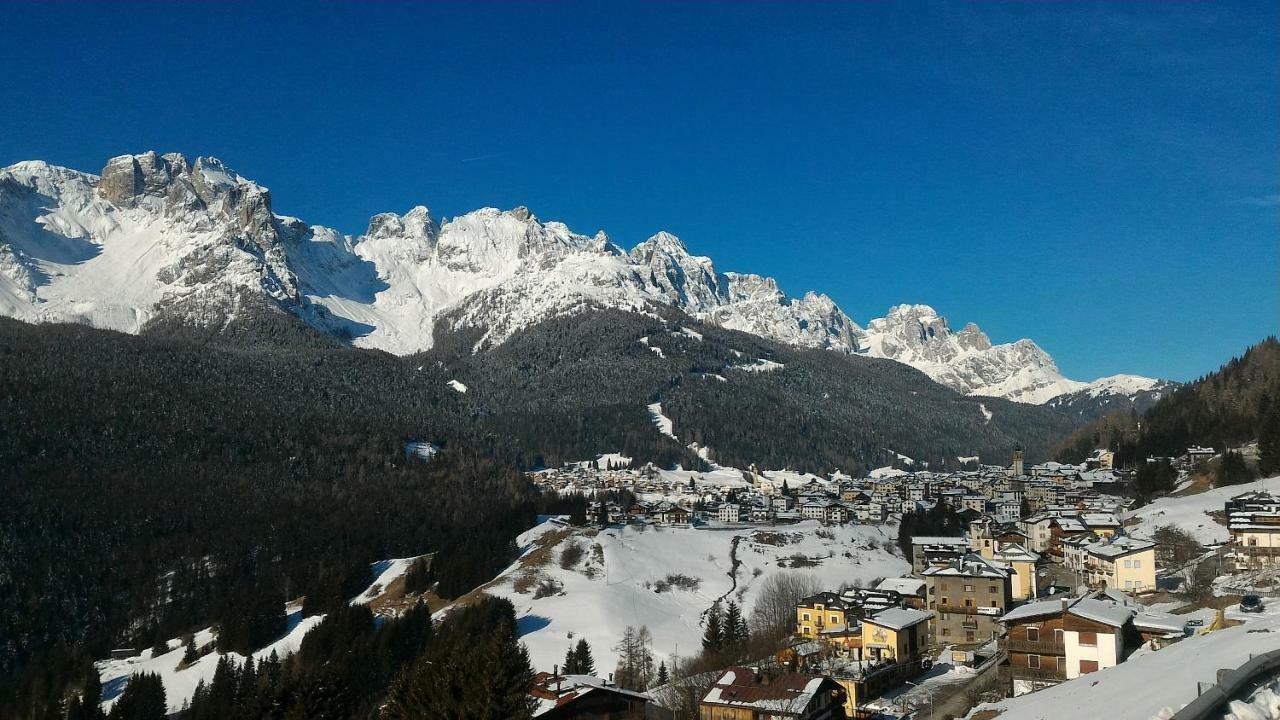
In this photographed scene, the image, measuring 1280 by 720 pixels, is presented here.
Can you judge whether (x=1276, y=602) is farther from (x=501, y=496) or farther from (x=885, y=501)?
(x=501, y=496)

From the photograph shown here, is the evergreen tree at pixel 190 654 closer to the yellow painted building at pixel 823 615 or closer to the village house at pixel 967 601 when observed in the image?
the yellow painted building at pixel 823 615

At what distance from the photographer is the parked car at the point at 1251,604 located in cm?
4710

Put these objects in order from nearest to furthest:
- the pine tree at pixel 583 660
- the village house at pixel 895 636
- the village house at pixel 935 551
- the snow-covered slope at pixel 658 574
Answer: the village house at pixel 895 636 < the pine tree at pixel 583 660 < the village house at pixel 935 551 < the snow-covered slope at pixel 658 574

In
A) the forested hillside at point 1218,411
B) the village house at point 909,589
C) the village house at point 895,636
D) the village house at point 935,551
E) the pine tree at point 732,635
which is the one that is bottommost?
the pine tree at point 732,635

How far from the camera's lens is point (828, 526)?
141 meters

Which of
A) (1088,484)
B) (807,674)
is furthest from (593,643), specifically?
(1088,484)

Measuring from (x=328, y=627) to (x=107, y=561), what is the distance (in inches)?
2536

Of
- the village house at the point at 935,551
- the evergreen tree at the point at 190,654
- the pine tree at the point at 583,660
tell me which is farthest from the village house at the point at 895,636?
the evergreen tree at the point at 190,654

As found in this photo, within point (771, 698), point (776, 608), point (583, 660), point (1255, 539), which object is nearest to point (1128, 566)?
point (1255, 539)

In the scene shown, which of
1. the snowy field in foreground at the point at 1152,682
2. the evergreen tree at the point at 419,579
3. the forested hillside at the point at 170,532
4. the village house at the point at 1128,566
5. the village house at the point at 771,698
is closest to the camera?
the snowy field in foreground at the point at 1152,682

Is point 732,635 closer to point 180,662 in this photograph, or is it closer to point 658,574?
point 658,574

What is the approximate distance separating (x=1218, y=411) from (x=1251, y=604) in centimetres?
11017

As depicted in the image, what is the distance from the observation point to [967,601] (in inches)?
2805

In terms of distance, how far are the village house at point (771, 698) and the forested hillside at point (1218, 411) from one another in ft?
308
